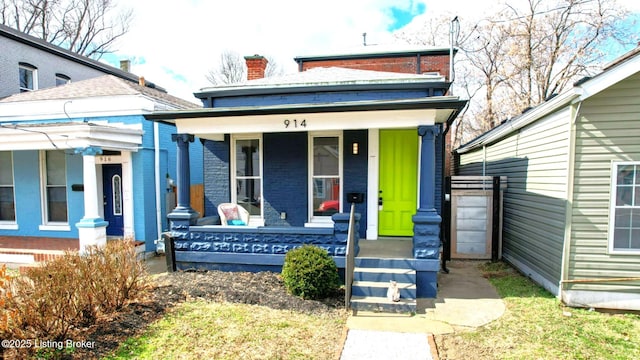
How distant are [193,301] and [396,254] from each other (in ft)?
12.0

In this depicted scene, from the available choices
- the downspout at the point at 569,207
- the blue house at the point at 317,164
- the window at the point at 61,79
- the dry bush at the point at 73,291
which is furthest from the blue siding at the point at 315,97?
the window at the point at 61,79

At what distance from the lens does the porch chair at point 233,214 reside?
7358 mm

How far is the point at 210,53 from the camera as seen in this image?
1163 inches

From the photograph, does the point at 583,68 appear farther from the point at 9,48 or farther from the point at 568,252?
the point at 9,48

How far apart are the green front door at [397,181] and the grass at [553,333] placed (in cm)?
254

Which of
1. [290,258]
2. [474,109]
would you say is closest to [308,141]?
[290,258]

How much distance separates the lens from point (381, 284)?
5.46 metres

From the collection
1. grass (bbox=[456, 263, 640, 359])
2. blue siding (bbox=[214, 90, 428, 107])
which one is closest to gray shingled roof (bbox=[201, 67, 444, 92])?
blue siding (bbox=[214, 90, 428, 107])

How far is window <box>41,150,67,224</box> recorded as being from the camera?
9.39m

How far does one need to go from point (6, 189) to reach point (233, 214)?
776 centimetres

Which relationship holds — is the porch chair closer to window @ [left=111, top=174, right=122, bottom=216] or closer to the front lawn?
window @ [left=111, top=174, right=122, bottom=216]

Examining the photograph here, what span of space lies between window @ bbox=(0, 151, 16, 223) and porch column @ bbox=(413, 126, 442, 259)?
1156 centimetres

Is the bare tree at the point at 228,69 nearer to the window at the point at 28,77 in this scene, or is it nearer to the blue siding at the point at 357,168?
the window at the point at 28,77

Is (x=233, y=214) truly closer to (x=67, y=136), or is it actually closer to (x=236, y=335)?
(x=236, y=335)
